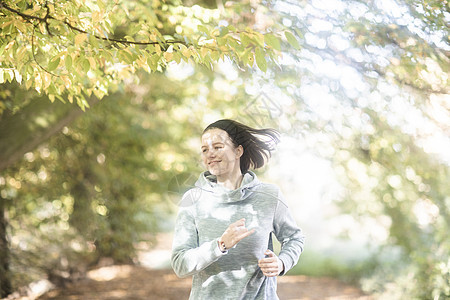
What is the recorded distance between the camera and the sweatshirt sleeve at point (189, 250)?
1990 mm

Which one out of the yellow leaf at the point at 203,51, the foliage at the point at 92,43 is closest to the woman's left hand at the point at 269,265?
the foliage at the point at 92,43

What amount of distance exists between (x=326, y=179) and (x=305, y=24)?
14.6ft

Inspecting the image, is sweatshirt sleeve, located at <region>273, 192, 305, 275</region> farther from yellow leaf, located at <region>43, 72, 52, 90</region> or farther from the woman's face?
yellow leaf, located at <region>43, 72, 52, 90</region>

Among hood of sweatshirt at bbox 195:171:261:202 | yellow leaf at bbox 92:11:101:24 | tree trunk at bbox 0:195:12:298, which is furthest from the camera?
tree trunk at bbox 0:195:12:298

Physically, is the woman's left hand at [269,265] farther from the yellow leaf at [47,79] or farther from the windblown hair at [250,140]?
the yellow leaf at [47,79]

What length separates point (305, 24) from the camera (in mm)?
→ 4414

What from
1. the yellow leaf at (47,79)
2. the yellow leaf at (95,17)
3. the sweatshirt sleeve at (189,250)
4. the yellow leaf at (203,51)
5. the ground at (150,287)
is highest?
the yellow leaf at (95,17)

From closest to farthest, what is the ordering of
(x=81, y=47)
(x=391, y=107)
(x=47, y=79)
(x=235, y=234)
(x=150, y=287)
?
(x=235, y=234) → (x=81, y=47) → (x=47, y=79) → (x=391, y=107) → (x=150, y=287)

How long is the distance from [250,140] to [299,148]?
14.0 feet

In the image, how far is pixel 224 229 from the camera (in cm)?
214

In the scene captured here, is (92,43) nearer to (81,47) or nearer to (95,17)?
(81,47)

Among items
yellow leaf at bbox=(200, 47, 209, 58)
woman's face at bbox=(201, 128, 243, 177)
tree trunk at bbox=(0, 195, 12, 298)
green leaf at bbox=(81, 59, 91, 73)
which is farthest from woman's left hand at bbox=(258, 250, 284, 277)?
tree trunk at bbox=(0, 195, 12, 298)

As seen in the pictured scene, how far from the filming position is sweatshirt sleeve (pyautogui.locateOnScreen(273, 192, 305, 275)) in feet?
7.27

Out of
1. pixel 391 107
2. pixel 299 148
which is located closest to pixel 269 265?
pixel 391 107
